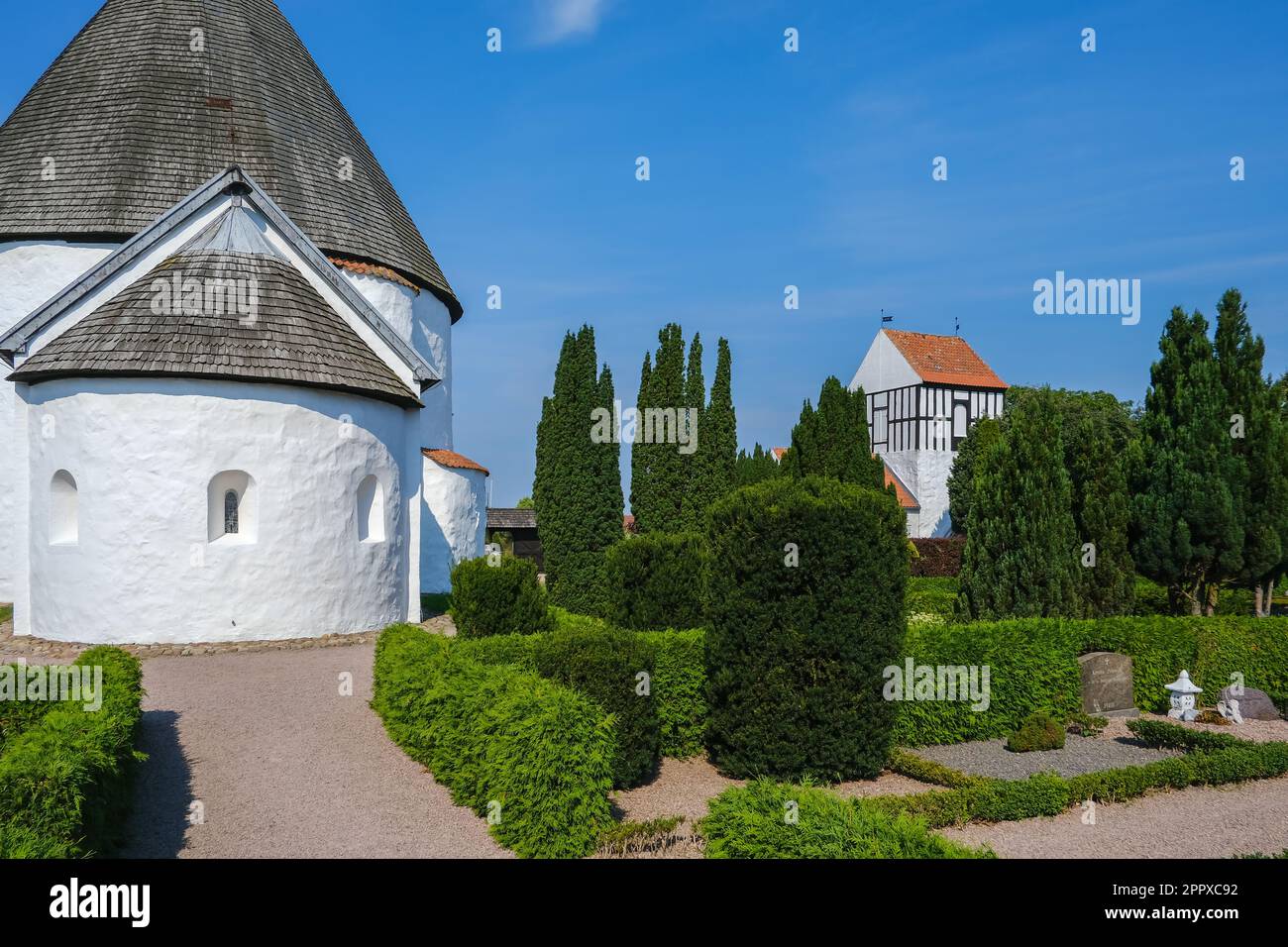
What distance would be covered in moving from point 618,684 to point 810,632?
2189 millimetres

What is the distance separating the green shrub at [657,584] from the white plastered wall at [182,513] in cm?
512

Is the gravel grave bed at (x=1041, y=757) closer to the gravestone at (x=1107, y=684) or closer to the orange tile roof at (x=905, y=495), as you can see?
the gravestone at (x=1107, y=684)

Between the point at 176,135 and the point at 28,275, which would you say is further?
the point at 176,135

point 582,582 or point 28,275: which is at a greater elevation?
point 28,275

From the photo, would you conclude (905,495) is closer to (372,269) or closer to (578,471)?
(578,471)

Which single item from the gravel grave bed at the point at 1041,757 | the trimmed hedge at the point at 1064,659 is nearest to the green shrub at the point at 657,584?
the trimmed hedge at the point at 1064,659

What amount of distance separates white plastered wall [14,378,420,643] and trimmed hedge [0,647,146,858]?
6.34 m

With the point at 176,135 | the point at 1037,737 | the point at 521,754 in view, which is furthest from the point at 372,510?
the point at 1037,737

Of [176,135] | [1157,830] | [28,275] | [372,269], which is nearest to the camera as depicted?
[1157,830]

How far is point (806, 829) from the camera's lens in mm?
5941

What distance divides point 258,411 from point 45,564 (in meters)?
4.76

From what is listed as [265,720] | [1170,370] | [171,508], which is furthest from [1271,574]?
[171,508]
